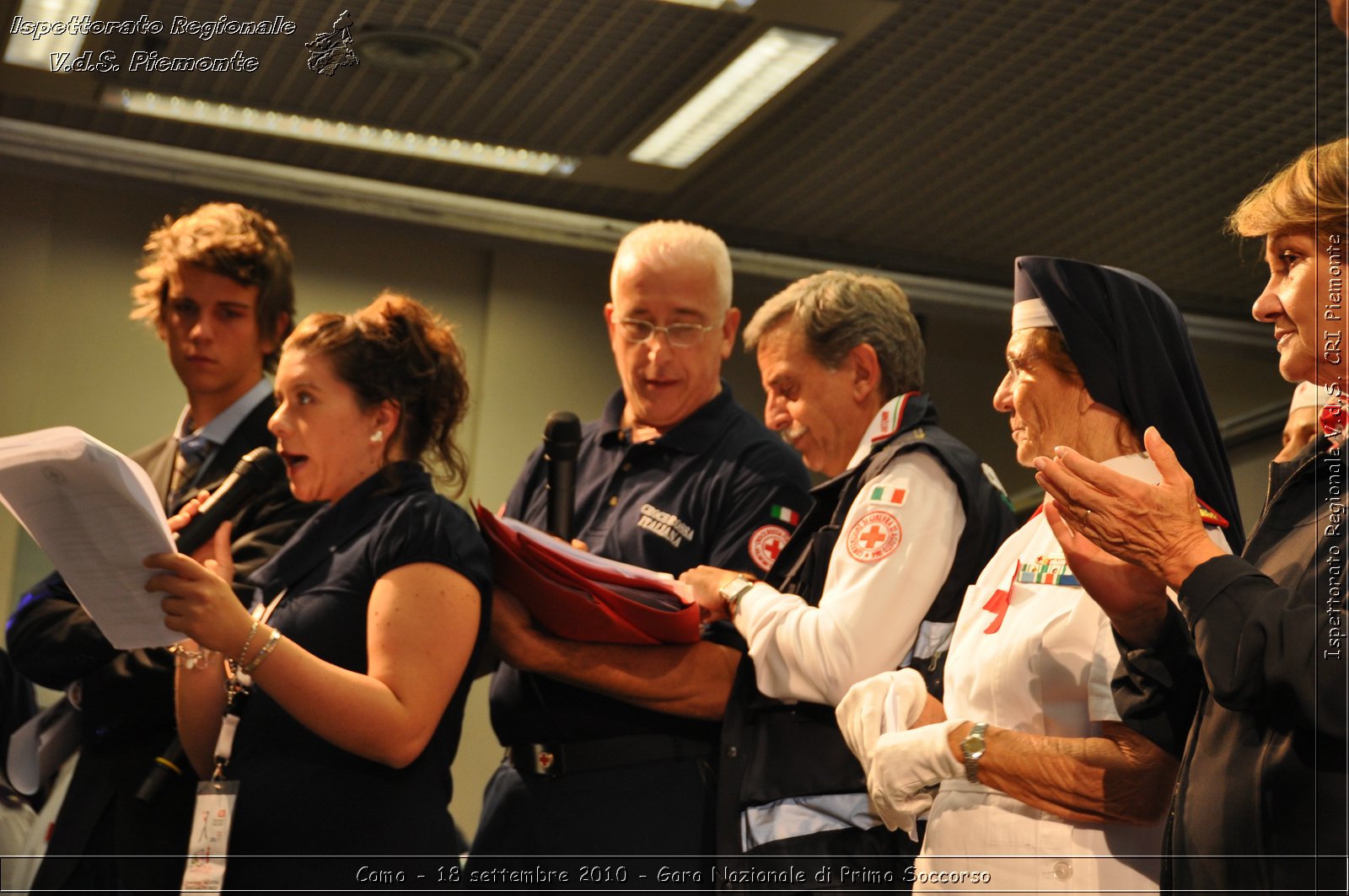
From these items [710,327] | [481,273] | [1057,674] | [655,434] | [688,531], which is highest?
[481,273]

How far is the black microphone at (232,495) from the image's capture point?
2.78 m

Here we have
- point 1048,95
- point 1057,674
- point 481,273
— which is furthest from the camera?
point 481,273

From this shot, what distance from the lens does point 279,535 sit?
298cm

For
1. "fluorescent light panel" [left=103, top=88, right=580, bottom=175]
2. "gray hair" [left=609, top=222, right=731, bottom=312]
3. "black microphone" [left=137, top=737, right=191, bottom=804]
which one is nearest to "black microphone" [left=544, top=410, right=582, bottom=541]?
"gray hair" [left=609, top=222, right=731, bottom=312]

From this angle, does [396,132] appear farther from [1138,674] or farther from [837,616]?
[1138,674]

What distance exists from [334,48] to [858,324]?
180 centimetres

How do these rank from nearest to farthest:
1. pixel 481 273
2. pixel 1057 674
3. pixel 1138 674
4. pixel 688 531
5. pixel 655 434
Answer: pixel 1138 674 < pixel 1057 674 < pixel 688 531 < pixel 655 434 < pixel 481 273

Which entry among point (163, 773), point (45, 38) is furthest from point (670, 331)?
point (45, 38)

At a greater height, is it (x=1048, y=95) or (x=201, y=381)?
(x=1048, y=95)

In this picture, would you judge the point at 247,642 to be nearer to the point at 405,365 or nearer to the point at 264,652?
the point at 264,652

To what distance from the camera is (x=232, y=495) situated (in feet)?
9.34

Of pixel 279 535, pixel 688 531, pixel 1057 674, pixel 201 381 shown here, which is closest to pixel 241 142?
pixel 201 381

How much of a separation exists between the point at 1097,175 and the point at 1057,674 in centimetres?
287

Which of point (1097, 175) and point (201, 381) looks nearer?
point (201, 381)
